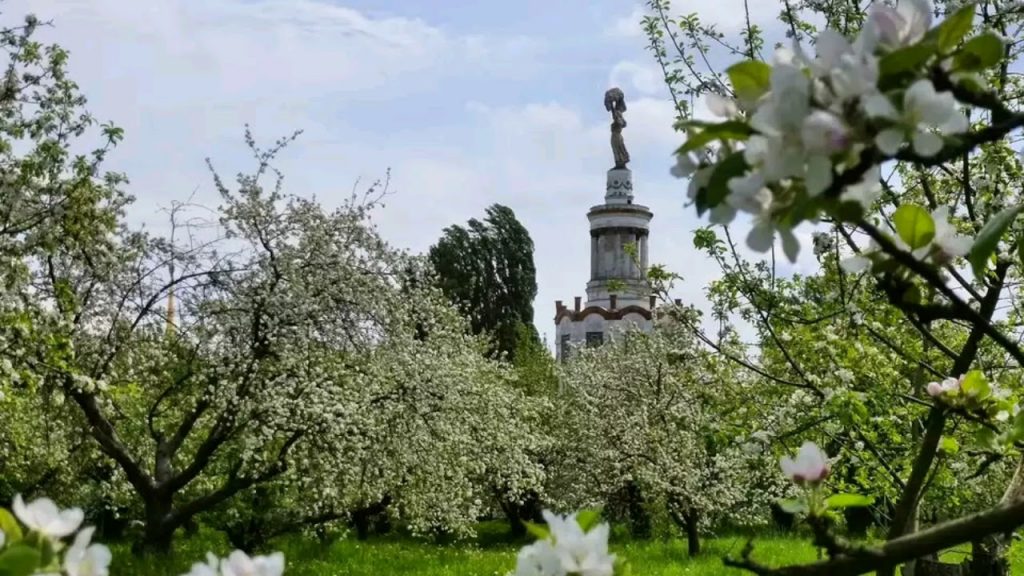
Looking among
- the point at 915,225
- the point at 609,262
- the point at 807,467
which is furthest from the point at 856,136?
the point at 609,262

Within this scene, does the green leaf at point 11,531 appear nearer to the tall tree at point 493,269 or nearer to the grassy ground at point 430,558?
the grassy ground at point 430,558

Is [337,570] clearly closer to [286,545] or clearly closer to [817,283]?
[286,545]

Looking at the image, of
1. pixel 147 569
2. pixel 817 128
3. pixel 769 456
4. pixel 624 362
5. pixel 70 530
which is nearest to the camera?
pixel 817 128

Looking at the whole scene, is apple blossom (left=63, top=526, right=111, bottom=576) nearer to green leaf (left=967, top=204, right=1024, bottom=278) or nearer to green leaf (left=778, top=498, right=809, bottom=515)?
→ green leaf (left=778, top=498, right=809, bottom=515)

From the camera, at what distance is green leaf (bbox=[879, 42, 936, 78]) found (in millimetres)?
889

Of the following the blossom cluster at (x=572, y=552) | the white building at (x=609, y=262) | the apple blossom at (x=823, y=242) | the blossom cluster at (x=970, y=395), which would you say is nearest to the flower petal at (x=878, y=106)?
the blossom cluster at (x=572, y=552)

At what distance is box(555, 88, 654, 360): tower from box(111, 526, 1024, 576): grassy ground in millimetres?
24570

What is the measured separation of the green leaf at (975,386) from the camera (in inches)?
80.0

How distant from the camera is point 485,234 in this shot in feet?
130

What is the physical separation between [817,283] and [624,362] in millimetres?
12761

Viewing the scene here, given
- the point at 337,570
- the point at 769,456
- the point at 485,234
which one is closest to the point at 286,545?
the point at 337,570

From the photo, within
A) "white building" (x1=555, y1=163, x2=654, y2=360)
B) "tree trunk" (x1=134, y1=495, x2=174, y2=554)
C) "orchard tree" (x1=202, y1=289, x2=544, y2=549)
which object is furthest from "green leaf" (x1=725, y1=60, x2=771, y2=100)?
"white building" (x1=555, y1=163, x2=654, y2=360)

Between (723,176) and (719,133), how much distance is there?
0.04 m

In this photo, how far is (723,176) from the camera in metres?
0.94
